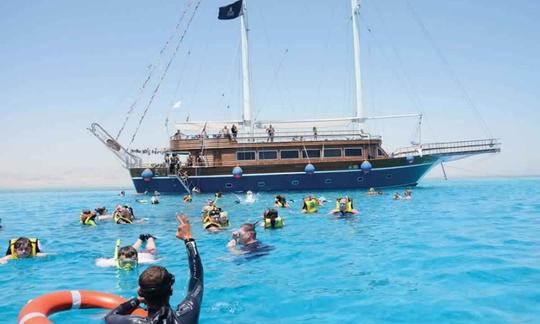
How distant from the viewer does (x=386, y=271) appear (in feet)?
28.7

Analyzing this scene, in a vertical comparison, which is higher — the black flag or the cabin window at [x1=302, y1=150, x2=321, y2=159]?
the black flag

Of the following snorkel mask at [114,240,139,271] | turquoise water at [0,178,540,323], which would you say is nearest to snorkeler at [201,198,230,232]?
turquoise water at [0,178,540,323]

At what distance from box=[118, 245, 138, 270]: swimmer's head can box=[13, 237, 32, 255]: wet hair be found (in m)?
3.22

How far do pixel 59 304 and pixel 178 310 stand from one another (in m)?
1.62

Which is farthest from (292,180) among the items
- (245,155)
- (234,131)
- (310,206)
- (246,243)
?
(246,243)

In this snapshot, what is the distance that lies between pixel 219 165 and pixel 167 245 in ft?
85.0

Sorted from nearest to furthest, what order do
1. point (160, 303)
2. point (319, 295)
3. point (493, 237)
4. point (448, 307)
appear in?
point (160, 303) → point (448, 307) → point (319, 295) → point (493, 237)

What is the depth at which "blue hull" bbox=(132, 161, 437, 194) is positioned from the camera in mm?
37188

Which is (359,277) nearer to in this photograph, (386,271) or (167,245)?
(386,271)

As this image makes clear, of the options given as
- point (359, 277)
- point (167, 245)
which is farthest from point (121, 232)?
point (359, 277)

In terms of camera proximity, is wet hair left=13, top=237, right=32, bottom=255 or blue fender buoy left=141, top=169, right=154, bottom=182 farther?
blue fender buoy left=141, top=169, right=154, bottom=182

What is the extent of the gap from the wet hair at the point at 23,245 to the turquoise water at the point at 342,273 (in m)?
0.32

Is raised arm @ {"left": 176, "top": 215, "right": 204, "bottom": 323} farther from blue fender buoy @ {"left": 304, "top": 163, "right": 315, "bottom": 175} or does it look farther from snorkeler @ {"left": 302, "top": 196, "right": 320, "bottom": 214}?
blue fender buoy @ {"left": 304, "top": 163, "right": 315, "bottom": 175}

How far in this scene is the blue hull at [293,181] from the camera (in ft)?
122
